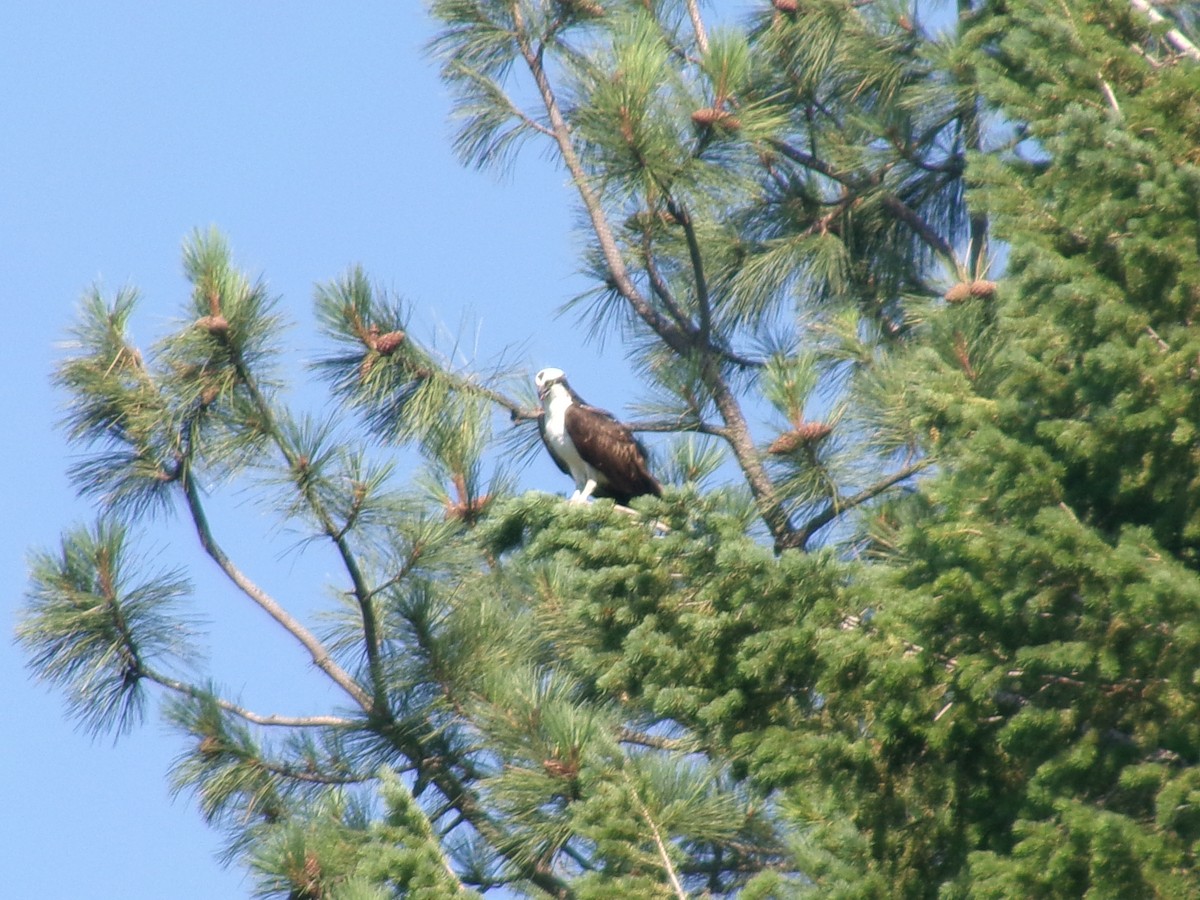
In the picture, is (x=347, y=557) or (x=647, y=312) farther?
(x=647, y=312)

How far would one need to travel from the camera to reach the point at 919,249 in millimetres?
10031

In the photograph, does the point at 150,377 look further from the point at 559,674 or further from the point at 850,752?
the point at 850,752

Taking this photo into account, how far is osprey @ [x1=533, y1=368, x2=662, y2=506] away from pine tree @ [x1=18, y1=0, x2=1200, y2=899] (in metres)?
0.15

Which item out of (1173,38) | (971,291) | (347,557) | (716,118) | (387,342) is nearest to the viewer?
(1173,38)

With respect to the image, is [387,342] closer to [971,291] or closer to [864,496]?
[864,496]

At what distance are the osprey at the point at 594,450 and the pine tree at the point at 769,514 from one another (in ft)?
0.50

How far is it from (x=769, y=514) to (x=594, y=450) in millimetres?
1100

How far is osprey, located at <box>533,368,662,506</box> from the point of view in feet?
28.4

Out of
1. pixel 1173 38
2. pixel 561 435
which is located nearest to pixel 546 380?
pixel 561 435

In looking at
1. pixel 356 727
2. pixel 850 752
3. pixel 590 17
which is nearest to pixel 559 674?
pixel 356 727

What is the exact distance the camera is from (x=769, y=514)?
26.1 ft

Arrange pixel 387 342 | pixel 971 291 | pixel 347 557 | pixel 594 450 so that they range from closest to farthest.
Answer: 1. pixel 347 557
2. pixel 971 291
3. pixel 387 342
4. pixel 594 450

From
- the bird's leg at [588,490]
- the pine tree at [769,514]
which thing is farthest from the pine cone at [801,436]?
the bird's leg at [588,490]

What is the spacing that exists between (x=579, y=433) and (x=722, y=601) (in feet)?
10.4
